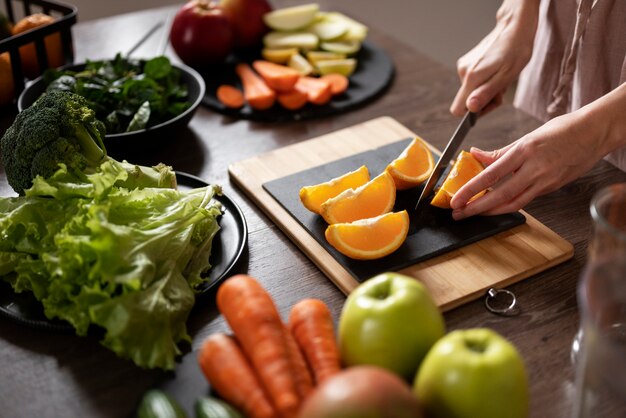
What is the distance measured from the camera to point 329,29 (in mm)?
2398

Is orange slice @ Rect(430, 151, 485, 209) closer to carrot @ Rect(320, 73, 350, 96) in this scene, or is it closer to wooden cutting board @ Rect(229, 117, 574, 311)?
wooden cutting board @ Rect(229, 117, 574, 311)

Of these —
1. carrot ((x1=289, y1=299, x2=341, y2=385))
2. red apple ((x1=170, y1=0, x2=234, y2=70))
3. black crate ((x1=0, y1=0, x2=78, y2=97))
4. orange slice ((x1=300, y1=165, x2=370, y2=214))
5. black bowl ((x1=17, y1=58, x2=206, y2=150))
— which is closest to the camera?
carrot ((x1=289, y1=299, x2=341, y2=385))

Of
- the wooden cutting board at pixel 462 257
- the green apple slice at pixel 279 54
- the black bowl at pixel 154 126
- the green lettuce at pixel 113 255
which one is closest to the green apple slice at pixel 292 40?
the green apple slice at pixel 279 54

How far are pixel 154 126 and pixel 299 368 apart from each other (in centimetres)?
93

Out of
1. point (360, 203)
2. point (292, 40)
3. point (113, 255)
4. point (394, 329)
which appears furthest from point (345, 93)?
point (394, 329)

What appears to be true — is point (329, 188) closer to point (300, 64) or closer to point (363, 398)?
→ point (363, 398)

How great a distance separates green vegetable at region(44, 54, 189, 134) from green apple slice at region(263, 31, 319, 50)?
441 millimetres

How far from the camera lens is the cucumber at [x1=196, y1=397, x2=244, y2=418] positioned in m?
0.97

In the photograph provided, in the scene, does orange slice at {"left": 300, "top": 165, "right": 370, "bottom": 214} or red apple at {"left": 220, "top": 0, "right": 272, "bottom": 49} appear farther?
red apple at {"left": 220, "top": 0, "right": 272, "bottom": 49}

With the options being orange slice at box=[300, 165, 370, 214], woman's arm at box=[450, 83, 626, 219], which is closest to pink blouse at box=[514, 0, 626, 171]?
woman's arm at box=[450, 83, 626, 219]

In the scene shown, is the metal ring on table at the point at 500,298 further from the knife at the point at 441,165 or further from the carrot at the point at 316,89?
the carrot at the point at 316,89

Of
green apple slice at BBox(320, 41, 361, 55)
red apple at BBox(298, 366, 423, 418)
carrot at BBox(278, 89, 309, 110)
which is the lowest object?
carrot at BBox(278, 89, 309, 110)

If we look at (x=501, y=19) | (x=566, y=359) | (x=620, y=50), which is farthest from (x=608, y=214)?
(x=501, y=19)

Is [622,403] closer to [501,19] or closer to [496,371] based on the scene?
[496,371]
